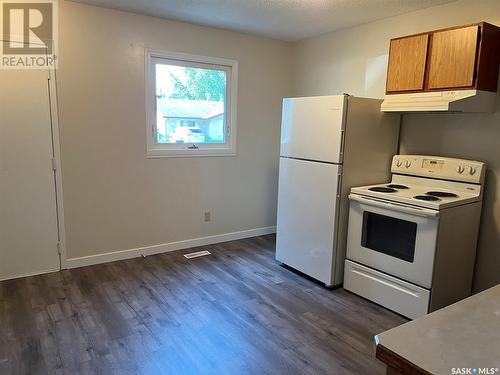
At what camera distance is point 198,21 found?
371 centimetres

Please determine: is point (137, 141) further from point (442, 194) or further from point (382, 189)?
point (442, 194)

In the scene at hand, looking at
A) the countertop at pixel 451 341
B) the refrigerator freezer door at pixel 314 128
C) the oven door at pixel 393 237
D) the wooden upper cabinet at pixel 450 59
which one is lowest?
the oven door at pixel 393 237

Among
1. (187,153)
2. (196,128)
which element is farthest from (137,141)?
(196,128)

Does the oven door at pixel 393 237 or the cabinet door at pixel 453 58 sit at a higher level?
the cabinet door at pixel 453 58

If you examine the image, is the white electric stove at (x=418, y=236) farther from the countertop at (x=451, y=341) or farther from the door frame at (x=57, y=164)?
the door frame at (x=57, y=164)

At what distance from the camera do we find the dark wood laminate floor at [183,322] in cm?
214

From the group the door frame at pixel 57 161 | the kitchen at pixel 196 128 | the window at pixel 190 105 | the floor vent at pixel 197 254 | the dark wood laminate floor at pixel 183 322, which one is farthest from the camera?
the floor vent at pixel 197 254

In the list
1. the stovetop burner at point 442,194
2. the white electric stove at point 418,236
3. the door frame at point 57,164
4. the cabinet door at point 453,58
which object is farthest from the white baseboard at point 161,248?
the cabinet door at point 453,58

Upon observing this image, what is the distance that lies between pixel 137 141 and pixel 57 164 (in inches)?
30.2

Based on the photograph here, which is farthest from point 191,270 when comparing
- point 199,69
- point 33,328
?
point 199,69

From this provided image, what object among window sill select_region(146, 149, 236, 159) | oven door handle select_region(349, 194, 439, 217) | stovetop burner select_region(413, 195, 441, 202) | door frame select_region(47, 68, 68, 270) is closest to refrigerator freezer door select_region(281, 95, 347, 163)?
oven door handle select_region(349, 194, 439, 217)

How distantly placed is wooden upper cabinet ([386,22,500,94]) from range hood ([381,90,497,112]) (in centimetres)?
4

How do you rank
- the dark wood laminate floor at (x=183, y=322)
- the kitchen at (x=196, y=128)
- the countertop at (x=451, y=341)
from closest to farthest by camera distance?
the countertop at (x=451, y=341), the dark wood laminate floor at (x=183, y=322), the kitchen at (x=196, y=128)

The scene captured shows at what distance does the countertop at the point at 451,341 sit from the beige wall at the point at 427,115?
1997 mm
